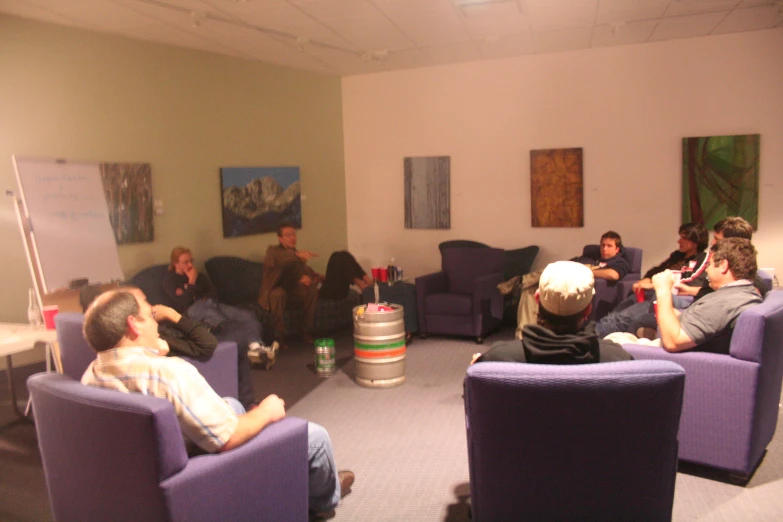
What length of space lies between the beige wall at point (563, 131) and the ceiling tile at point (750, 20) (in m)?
0.16

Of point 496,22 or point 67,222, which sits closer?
point 67,222

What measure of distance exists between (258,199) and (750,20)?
5274mm

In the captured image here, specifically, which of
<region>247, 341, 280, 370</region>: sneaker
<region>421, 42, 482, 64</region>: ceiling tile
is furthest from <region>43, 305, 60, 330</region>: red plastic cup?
<region>421, 42, 482, 64</region>: ceiling tile

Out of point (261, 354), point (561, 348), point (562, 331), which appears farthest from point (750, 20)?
point (261, 354)

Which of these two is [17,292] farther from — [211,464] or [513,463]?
[513,463]

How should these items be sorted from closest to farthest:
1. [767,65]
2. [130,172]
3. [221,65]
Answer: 1. [130,172]
2. [767,65]
3. [221,65]

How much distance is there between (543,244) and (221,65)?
4.12 m

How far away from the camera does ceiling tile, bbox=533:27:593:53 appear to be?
6.09 meters

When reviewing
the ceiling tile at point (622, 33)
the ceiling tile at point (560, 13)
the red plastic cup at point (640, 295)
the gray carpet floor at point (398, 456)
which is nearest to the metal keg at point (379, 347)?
the gray carpet floor at point (398, 456)

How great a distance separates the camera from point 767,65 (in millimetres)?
6176

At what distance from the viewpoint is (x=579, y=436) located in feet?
6.53

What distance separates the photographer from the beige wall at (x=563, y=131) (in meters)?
6.30

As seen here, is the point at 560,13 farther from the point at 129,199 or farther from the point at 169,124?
the point at 129,199

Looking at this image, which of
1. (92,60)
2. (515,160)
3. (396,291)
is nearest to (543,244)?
(515,160)
